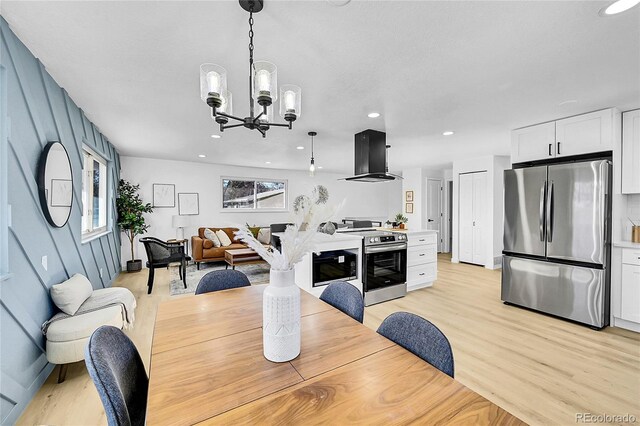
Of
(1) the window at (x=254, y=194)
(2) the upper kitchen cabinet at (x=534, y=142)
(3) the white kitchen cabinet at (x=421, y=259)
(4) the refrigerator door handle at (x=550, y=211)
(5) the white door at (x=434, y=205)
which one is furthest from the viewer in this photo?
(5) the white door at (x=434, y=205)

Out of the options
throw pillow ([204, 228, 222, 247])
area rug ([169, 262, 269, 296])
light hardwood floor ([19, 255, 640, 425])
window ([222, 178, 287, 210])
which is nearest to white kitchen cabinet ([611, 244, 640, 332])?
light hardwood floor ([19, 255, 640, 425])

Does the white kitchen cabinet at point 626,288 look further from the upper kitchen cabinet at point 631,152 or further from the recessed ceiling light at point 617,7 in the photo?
the recessed ceiling light at point 617,7

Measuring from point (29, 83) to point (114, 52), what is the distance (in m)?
0.67

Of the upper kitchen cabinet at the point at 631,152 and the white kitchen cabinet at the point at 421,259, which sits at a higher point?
the upper kitchen cabinet at the point at 631,152

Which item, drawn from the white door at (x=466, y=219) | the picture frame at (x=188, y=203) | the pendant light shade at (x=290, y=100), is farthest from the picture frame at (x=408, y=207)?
the pendant light shade at (x=290, y=100)

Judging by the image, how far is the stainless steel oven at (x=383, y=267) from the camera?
360 centimetres

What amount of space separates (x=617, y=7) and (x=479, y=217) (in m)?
4.92

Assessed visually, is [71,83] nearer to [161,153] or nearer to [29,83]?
[29,83]

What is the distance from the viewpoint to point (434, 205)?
7.49m

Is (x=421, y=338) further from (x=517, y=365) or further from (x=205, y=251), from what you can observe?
(x=205, y=251)

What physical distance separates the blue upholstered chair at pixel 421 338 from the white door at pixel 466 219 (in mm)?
5591

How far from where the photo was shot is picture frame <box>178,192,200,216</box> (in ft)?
21.2

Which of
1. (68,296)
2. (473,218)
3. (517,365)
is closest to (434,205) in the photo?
(473,218)

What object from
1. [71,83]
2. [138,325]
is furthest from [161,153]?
[138,325]
